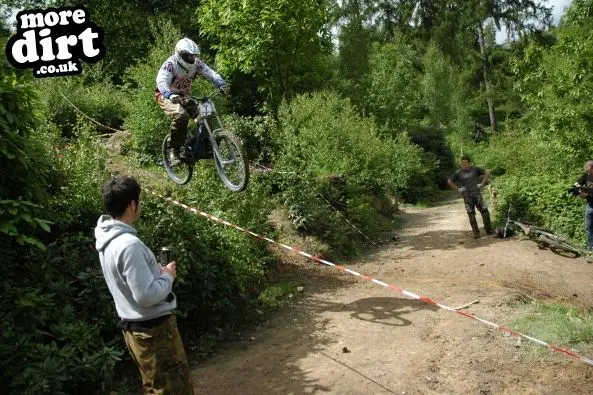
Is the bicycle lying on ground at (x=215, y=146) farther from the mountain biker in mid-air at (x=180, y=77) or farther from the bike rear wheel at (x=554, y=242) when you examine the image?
the bike rear wheel at (x=554, y=242)

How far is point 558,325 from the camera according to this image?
5836 millimetres

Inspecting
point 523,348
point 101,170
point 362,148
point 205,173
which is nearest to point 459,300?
point 523,348

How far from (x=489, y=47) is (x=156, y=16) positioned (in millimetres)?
21691

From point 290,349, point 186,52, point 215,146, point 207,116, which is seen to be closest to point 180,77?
point 186,52

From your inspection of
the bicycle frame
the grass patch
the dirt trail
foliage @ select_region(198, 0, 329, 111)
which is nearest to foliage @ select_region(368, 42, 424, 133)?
foliage @ select_region(198, 0, 329, 111)

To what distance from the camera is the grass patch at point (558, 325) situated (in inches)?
216

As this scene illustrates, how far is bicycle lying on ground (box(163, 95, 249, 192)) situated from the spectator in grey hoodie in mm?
3895

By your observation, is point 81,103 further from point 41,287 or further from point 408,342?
point 408,342

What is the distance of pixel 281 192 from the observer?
38.7ft

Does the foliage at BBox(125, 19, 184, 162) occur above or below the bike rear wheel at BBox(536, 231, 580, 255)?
above

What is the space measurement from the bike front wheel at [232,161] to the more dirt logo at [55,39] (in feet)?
8.12

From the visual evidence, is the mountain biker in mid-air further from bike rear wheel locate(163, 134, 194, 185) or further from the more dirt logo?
the more dirt logo

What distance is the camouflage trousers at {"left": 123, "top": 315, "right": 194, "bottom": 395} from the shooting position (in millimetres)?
3102

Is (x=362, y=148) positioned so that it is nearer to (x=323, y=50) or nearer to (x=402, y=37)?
(x=323, y=50)
